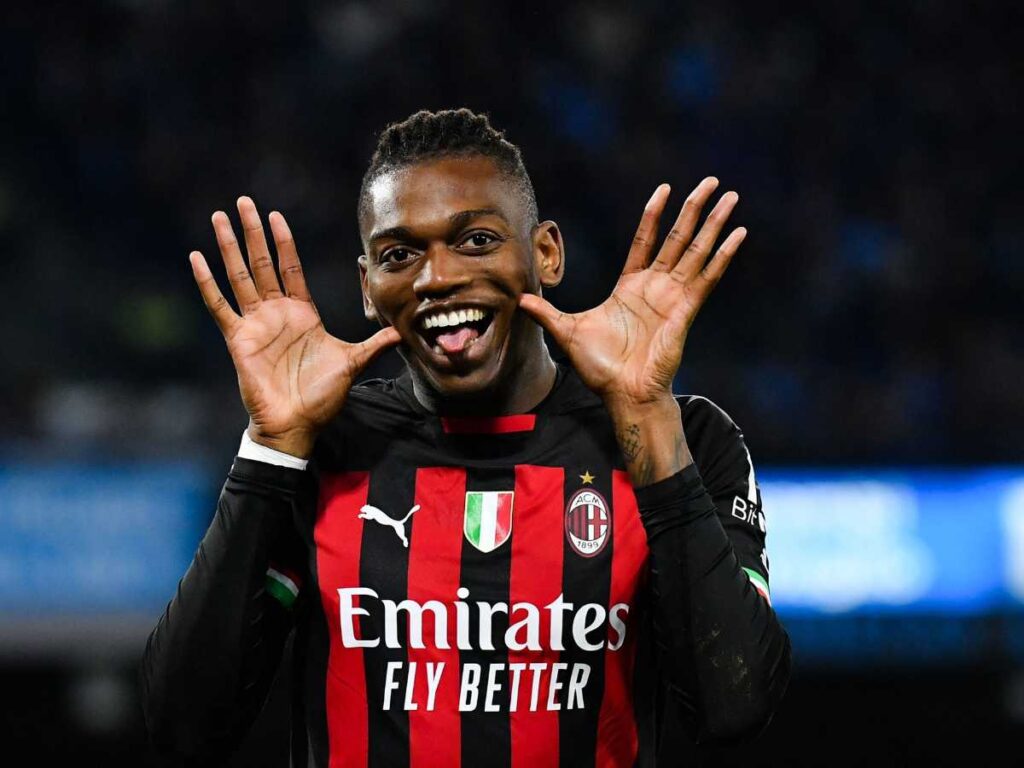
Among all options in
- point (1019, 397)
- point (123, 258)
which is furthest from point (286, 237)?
point (123, 258)

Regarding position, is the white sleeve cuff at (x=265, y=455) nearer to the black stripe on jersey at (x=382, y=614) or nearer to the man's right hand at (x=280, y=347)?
the man's right hand at (x=280, y=347)

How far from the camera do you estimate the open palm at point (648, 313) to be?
2.15 metres

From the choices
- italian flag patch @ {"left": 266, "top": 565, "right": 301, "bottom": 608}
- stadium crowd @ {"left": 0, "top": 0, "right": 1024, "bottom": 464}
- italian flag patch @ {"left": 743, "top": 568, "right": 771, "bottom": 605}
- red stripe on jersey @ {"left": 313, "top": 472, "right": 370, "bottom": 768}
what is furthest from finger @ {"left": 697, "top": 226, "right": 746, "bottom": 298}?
stadium crowd @ {"left": 0, "top": 0, "right": 1024, "bottom": 464}

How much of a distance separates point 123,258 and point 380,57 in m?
2.31

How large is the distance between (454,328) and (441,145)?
0.32 meters

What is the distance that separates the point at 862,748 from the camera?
619cm

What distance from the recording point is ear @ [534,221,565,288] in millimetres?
2451

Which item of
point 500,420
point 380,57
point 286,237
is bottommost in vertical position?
point 500,420

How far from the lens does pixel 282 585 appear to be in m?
Answer: 2.25

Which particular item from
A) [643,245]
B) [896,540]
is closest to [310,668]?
[643,245]

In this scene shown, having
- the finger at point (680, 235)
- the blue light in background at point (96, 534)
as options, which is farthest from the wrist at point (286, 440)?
the blue light in background at point (96, 534)

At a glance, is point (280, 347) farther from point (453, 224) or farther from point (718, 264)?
point (718, 264)

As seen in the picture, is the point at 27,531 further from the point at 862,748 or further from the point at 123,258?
the point at 862,748

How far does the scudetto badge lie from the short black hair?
0.48m
